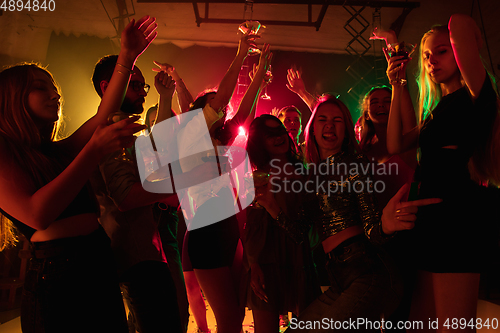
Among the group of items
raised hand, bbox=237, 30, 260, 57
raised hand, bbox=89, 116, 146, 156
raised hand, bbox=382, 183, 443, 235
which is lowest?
raised hand, bbox=382, 183, 443, 235

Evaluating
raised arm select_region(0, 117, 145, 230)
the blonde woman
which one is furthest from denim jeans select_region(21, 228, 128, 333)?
the blonde woman

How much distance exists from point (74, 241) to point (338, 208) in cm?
111

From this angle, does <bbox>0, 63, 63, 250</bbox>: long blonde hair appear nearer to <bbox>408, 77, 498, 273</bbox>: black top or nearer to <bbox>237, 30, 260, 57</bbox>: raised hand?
<bbox>237, 30, 260, 57</bbox>: raised hand

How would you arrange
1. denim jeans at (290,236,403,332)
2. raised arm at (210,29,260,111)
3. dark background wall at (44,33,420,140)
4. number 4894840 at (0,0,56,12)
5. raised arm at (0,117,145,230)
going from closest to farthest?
raised arm at (0,117,145,230)
denim jeans at (290,236,403,332)
raised arm at (210,29,260,111)
number 4894840 at (0,0,56,12)
dark background wall at (44,33,420,140)

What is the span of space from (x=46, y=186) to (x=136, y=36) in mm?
827

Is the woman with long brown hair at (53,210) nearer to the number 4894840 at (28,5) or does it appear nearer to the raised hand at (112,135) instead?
the raised hand at (112,135)

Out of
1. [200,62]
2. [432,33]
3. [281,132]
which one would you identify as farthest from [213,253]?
[200,62]

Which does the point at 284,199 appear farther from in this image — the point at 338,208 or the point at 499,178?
the point at 499,178

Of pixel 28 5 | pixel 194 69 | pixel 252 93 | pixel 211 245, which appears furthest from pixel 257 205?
pixel 28 5

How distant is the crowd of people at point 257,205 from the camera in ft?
3.31

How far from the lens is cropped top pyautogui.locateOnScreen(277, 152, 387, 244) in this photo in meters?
1.30

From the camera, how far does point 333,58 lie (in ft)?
20.7

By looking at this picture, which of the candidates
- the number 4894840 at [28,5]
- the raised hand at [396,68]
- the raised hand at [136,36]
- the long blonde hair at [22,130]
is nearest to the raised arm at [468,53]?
the raised hand at [396,68]

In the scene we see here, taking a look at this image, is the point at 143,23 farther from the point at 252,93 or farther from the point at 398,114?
the point at 398,114
